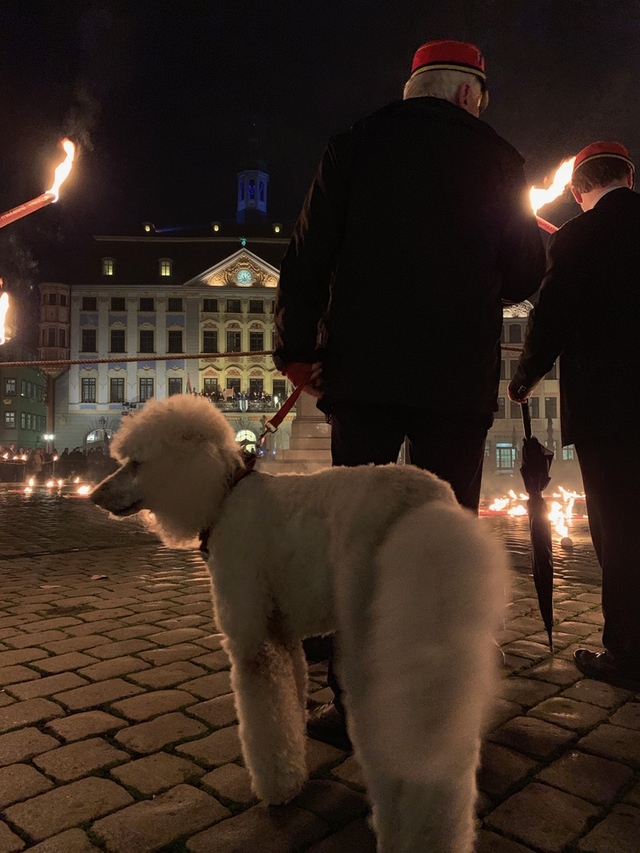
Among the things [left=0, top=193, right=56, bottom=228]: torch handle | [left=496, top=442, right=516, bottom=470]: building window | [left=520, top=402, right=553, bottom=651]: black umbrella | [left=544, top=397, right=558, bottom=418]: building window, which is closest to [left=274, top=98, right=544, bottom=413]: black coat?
[left=520, top=402, right=553, bottom=651]: black umbrella

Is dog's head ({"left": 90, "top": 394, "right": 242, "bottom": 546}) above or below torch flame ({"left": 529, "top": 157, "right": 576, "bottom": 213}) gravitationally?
below

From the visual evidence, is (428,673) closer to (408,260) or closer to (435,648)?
(435,648)

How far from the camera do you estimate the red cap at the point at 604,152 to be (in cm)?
360

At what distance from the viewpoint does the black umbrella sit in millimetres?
3258

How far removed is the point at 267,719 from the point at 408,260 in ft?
5.32

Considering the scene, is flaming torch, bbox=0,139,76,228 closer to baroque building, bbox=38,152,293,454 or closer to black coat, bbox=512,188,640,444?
black coat, bbox=512,188,640,444

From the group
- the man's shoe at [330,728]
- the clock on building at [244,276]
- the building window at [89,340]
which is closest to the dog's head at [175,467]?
the man's shoe at [330,728]

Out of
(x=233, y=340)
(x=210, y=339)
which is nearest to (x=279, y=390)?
A: (x=233, y=340)

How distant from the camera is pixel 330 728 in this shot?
2492 mm

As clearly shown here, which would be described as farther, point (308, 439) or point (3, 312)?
point (308, 439)

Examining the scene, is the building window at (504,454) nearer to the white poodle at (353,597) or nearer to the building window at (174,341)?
the building window at (174,341)

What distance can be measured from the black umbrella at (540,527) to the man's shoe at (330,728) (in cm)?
130

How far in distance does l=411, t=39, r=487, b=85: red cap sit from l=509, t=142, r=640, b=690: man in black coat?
3.95 ft

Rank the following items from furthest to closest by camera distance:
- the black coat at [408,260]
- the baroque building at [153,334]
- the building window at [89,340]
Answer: the building window at [89,340]
the baroque building at [153,334]
the black coat at [408,260]
